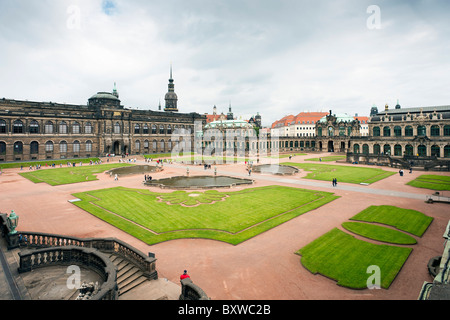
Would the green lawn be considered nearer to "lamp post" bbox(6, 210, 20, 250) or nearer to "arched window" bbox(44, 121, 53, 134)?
"lamp post" bbox(6, 210, 20, 250)

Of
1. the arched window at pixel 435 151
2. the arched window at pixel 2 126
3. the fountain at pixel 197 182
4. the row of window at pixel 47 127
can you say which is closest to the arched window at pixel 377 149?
the arched window at pixel 435 151

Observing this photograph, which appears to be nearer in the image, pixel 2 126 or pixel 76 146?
pixel 2 126

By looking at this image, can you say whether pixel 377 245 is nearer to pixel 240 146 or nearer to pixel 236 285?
pixel 236 285

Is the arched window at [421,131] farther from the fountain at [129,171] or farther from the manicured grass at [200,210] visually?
the fountain at [129,171]

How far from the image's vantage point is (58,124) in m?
86.8

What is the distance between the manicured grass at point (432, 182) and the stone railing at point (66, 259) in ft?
157

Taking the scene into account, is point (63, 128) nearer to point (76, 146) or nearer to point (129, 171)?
point (76, 146)

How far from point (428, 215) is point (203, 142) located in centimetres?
10775

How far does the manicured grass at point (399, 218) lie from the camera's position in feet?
77.6

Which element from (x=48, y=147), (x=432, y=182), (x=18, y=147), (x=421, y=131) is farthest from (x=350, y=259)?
(x=48, y=147)

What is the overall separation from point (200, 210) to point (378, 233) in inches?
709

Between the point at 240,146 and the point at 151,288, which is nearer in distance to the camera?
the point at 151,288

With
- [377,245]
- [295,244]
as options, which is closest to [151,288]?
[295,244]

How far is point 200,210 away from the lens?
29.5 meters
